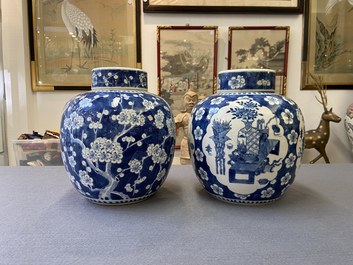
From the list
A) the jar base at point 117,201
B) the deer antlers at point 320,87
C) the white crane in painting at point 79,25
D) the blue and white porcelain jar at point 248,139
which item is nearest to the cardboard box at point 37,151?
the white crane in painting at point 79,25

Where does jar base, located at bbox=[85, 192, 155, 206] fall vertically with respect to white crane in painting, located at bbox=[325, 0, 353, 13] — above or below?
below

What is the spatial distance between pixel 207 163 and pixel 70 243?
239mm

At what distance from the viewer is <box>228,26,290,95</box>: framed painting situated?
53.6 inches

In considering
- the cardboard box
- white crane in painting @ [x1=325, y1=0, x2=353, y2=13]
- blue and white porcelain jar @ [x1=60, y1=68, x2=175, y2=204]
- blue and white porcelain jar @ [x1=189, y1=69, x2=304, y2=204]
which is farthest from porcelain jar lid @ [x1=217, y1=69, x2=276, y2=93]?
white crane in painting @ [x1=325, y1=0, x2=353, y2=13]

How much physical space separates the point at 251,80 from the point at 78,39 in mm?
1136

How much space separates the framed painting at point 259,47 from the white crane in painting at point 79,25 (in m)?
0.68

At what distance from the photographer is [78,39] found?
136 cm

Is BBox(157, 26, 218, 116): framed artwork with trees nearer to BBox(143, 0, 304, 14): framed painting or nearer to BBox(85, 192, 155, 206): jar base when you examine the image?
BBox(143, 0, 304, 14): framed painting

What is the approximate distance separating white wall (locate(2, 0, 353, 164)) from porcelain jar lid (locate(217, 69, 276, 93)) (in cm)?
95

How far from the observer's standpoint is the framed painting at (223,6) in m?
1.33

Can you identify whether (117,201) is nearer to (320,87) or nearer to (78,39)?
(78,39)

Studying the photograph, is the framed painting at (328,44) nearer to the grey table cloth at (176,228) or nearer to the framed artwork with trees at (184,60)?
the framed artwork with trees at (184,60)

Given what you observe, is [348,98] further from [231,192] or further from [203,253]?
[203,253]

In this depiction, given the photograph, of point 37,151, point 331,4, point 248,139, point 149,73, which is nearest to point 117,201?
point 248,139
